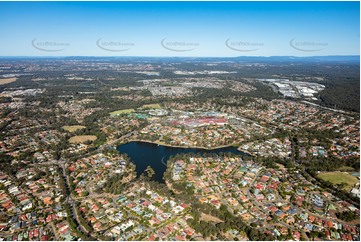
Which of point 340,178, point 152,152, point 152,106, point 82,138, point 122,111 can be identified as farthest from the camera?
point 152,106

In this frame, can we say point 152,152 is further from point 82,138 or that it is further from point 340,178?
point 340,178

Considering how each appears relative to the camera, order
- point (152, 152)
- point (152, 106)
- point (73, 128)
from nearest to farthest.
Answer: point (152, 152)
point (73, 128)
point (152, 106)

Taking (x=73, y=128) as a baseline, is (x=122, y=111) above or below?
below

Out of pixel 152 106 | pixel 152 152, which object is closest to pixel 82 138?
pixel 152 152

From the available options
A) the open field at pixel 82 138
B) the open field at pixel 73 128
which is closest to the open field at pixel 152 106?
the open field at pixel 73 128

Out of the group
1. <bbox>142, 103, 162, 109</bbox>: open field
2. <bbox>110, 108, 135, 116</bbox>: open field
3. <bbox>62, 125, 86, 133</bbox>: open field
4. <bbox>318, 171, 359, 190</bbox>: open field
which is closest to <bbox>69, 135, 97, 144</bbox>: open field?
<bbox>62, 125, 86, 133</bbox>: open field

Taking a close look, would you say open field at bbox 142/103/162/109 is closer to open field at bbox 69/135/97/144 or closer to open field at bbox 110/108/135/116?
open field at bbox 110/108/135/116

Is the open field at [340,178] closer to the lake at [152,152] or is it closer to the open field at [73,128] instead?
the lake at [152,152]
